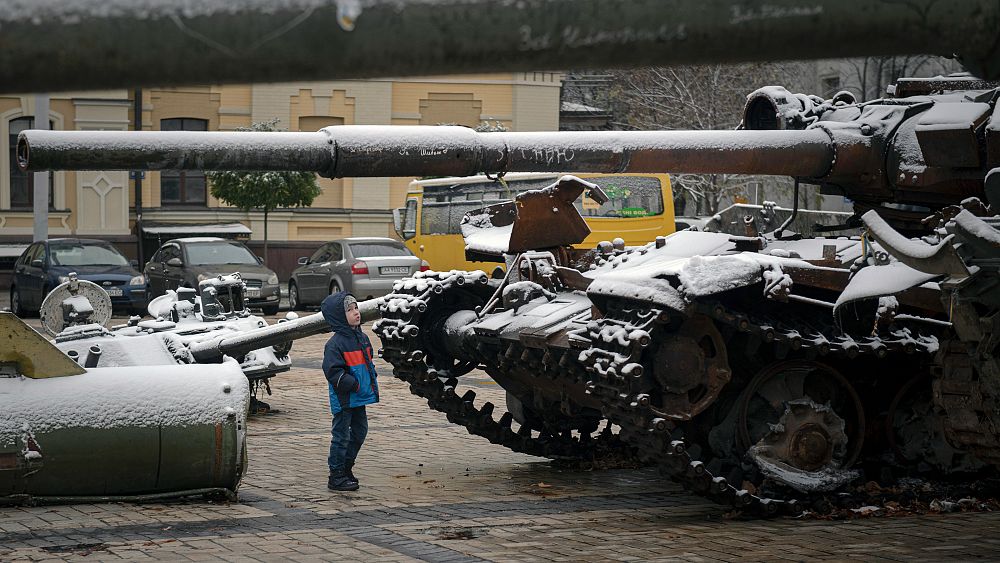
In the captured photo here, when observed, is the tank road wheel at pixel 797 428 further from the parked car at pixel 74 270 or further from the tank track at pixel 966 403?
the parked car at pixel 74 270

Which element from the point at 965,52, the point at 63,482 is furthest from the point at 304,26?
the point at 63,482

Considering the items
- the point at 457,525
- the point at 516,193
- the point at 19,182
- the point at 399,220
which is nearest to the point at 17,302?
the point at 19,182

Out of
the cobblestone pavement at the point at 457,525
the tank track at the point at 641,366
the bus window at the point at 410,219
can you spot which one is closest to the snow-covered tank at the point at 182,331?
the cobblestone pavement at the point at 457,525

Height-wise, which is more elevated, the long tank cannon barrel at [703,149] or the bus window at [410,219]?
the long tank cannon barrel at [703,149]

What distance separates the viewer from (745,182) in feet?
103

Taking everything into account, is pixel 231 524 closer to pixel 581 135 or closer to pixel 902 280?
pixel 581 135

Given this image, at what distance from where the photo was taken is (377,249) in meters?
24.4

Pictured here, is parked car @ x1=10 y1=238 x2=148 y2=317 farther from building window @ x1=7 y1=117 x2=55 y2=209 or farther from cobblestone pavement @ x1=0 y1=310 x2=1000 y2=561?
cobblestone pavement @ x1=0 y1=310 x2=1000 y2=561

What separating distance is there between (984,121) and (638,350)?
233cm

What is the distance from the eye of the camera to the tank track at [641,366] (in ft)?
24.1

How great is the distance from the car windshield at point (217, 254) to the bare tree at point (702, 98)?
10251 mm

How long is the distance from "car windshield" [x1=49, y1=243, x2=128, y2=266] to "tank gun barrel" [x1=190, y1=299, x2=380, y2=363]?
526 inches

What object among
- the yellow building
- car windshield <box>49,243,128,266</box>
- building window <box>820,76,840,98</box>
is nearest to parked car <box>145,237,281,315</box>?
car windshield <box>49,243,128,266</box>

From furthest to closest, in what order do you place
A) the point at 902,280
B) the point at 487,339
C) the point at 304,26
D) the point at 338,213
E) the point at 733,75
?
the point at 338,213
the point at 733,75
the point at 487,339
the point at 902,280
the point at 304,26
